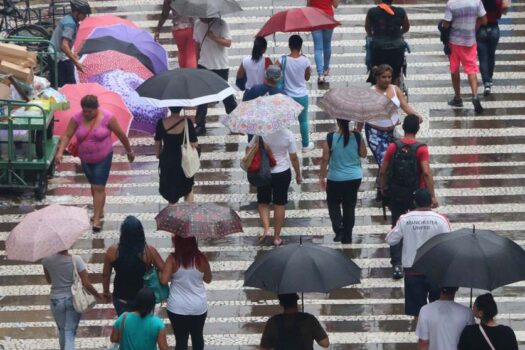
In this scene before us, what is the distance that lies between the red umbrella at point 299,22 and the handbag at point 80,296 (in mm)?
Answer: 6442

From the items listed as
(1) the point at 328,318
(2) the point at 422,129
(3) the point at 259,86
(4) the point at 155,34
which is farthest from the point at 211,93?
(4) the point at 155,34

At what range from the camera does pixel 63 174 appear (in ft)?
61.0

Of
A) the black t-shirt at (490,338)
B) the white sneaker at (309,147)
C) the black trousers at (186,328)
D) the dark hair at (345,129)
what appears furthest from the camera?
the white sneaker at (309,147)

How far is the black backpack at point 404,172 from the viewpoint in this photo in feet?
48.9

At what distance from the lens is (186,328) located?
12852 mm

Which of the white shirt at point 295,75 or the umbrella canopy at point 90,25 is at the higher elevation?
the umbrella canopy at point 90,25

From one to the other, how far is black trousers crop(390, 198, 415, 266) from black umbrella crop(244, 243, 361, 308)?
306cm

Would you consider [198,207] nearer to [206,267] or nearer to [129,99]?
[206,267]

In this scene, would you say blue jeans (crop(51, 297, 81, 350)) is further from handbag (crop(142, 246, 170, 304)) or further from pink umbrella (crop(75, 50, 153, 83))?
pink umbrella (crop(75, 50, 153, 83))

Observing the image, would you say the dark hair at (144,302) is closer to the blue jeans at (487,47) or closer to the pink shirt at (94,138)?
the pink shirt at (94,138)

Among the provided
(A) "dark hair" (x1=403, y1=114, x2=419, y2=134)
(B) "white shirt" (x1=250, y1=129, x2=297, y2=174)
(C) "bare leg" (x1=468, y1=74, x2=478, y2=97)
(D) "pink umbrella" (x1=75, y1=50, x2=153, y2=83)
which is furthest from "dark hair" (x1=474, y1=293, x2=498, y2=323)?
(D) "pink umbrella" (x1=75, y1=50, x2=153, y2=83)

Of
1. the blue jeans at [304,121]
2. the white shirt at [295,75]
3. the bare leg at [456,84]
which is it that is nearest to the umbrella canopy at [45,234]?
the white shirt at [295,75]

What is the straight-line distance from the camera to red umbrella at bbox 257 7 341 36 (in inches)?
736

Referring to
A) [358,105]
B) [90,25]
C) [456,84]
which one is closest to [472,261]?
[358,105]
